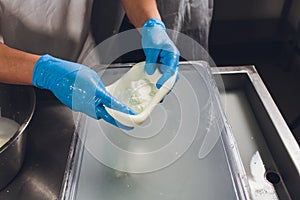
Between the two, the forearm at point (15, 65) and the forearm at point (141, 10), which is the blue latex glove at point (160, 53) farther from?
the forearm at point (15, 65)

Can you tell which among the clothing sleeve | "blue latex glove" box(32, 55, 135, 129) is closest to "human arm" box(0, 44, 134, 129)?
"blue latex glove" box(32, 55, 135, 129)

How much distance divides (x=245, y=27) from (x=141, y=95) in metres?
1.71

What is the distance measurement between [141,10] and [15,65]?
45 cm

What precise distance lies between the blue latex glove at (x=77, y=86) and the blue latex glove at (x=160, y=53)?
0.18 m

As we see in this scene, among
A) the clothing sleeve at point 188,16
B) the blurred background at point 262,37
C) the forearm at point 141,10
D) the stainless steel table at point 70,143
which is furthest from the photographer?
the blurred background at point 262,37

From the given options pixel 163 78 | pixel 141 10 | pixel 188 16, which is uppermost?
pixel 188 16

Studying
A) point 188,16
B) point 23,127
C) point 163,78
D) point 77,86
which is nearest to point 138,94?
point 163,78

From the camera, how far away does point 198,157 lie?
2.91 ft

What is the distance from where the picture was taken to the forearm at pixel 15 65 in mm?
826

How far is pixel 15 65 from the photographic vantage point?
2.72 ft

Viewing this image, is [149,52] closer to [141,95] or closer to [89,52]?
[141,95]

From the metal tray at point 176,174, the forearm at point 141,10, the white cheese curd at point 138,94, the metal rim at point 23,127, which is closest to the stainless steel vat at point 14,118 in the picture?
the metal rim at point 23,127

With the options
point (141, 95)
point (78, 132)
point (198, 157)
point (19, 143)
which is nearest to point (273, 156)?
point (198, 157)

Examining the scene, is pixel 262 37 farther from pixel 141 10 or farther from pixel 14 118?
pixel 14 118
